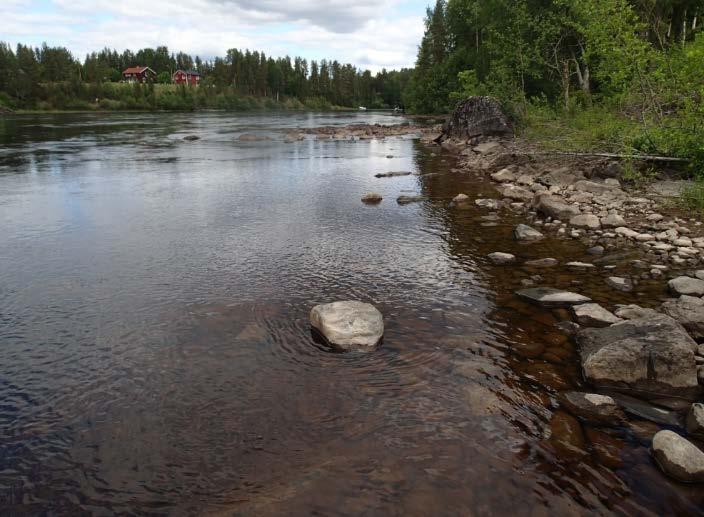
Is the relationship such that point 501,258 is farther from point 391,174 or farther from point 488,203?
point 391,174

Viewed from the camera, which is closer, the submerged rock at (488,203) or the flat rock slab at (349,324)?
the flat rock slab at (349,324)

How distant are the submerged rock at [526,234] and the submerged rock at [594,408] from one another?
28.2 feet

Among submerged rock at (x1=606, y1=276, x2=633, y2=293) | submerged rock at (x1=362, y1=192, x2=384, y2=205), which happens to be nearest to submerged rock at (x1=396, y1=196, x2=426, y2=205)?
submerged rock at (x1=362, y1=192, x2=384, y2=205)

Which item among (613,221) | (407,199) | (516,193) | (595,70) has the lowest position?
(407,199)

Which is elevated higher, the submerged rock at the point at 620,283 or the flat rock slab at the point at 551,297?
the submerged rock at the point at 620,283

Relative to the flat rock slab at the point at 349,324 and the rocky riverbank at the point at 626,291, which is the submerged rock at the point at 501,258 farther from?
the flat rock slab at the point at 349,324

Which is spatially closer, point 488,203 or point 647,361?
point 647,361

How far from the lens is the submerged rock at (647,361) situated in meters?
7.16

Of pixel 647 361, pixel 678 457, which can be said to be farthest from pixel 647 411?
pixel 678 457

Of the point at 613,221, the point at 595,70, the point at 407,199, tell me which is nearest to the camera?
the point at 613,221

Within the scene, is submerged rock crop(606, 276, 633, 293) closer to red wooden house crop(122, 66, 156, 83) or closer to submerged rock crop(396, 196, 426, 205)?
submerged rock crop(396, 196, 426, 205)

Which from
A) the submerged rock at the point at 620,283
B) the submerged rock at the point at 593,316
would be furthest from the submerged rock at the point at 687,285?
the submerged rock at the point at 593,316

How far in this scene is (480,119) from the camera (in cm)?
3638

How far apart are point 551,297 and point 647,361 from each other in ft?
10.4
